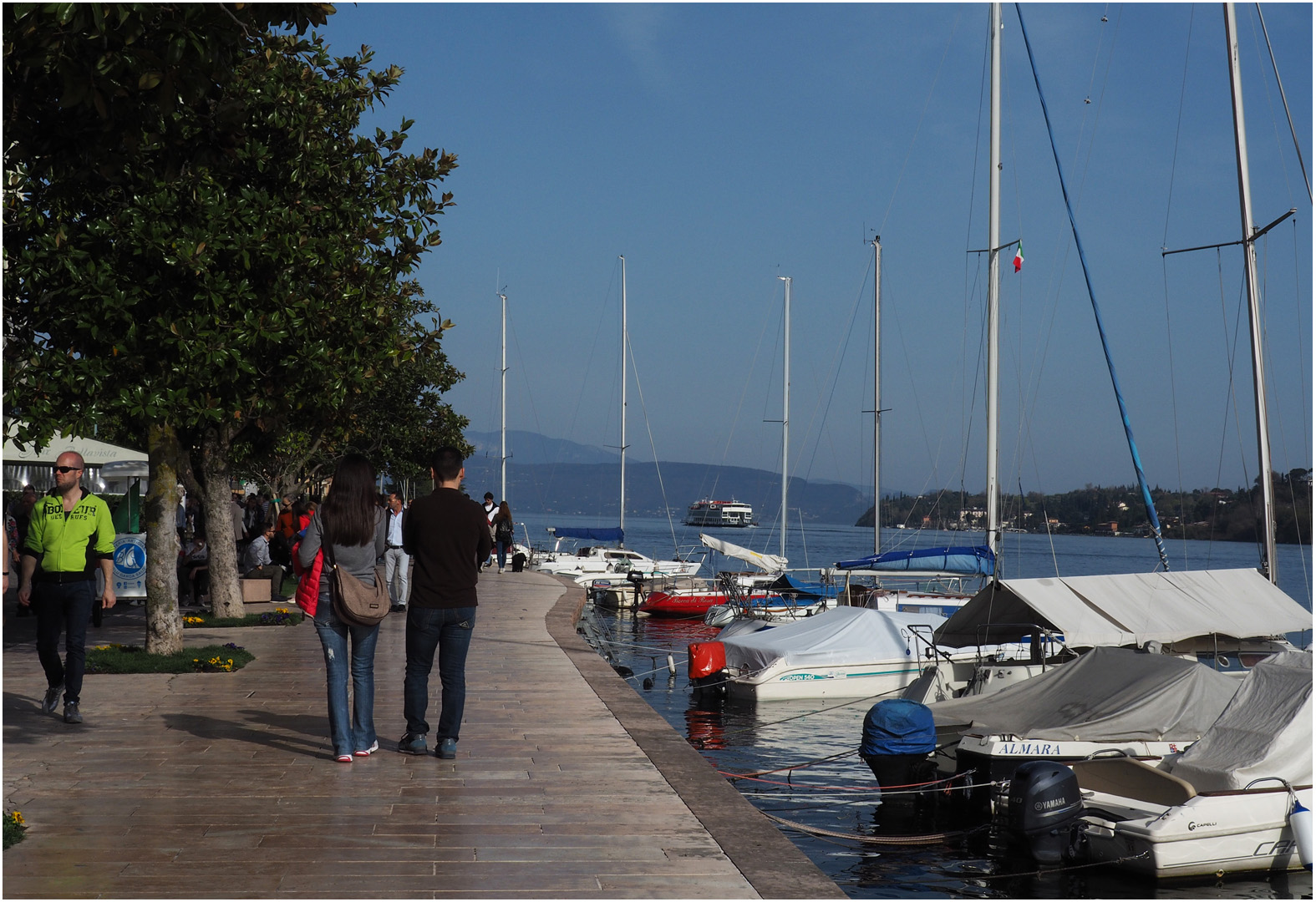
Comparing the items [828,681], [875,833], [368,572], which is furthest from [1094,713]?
[828,681]

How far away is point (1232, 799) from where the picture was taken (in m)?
9.99

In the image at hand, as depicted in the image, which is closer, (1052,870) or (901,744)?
(1052,870)

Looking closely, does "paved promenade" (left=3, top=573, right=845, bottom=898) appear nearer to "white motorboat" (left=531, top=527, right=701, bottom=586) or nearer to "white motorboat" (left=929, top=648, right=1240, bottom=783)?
"white motorboat" (left=929, top=648, right=1240, bottom=783)

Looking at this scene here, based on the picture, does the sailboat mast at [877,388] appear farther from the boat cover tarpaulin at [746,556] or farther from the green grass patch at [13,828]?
the green grass patch at [13,828]

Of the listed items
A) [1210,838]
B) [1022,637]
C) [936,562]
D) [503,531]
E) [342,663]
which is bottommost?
[1210,838]

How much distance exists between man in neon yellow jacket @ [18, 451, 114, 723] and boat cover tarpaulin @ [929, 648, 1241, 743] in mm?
8512

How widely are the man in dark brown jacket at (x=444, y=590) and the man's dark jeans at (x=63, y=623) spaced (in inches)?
107

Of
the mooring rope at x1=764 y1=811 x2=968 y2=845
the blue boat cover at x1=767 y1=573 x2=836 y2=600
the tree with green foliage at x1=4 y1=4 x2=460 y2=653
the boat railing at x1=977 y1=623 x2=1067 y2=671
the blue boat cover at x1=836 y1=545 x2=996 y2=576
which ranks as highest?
the tree with green foliage at x1=4 y1=4 x2=460 y2=653

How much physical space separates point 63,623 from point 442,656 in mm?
3255

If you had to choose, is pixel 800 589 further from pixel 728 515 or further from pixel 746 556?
pixel 728 515

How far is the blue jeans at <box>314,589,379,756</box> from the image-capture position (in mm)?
7770

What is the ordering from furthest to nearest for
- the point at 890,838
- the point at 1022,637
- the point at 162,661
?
the point at 1022,637
the point at 162,661
the point at 890,838

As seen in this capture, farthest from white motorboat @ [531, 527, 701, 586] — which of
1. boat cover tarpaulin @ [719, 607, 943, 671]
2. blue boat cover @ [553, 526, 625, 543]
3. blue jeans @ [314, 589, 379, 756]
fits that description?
blue jeans @ [314, 589, 379, 756]

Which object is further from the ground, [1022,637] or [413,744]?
[413,744]
